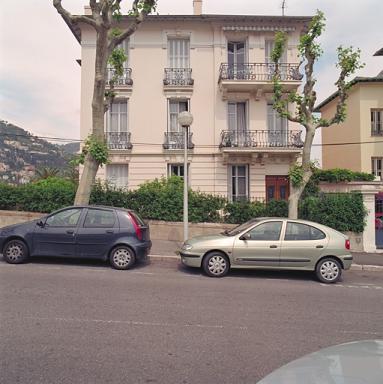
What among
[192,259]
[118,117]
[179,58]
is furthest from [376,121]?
[192,259]

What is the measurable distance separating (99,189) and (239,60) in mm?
10929

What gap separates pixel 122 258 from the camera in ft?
27.5

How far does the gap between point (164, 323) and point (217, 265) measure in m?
3.32

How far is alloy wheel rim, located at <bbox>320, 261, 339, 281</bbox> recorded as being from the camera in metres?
8.05

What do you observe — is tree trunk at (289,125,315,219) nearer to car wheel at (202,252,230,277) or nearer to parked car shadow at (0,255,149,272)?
car wheel at (202,252,230,277)

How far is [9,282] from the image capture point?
6645mm

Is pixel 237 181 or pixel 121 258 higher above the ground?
pixel 237 181

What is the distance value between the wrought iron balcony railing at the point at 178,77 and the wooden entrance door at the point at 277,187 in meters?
6.79

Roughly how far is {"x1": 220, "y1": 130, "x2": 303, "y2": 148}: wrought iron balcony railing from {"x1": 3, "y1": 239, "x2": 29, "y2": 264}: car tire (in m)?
11.8

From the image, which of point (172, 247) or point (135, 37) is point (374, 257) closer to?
point (172, 247)

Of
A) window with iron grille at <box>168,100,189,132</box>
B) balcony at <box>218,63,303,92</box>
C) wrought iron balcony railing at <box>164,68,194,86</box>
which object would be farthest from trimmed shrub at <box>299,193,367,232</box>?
wrought iron balcony railing at <box>164,68,194,86</box>

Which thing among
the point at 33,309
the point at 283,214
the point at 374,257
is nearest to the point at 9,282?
the point at 33,309

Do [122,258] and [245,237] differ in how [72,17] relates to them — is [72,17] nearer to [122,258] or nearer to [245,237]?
[122,258]

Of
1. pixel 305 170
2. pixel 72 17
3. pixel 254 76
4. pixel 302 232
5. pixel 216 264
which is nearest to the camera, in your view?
pixel 216 264
